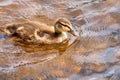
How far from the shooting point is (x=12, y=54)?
17.9 feet

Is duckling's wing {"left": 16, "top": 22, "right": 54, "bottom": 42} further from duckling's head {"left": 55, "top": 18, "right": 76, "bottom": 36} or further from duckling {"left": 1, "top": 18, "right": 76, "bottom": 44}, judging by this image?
duckling's head {"left": 55, "top": 18, "right": 76, "bottom": 36}

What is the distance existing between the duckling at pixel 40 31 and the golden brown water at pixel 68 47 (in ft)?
0.30

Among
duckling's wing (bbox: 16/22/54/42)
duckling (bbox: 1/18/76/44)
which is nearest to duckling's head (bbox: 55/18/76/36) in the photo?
duckling (bbox: 1/18/76/44)

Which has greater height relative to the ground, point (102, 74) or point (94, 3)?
point (94, 3)

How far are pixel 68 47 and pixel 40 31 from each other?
0.48 meters

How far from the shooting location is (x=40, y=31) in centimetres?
592

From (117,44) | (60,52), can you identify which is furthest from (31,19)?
(117,44)

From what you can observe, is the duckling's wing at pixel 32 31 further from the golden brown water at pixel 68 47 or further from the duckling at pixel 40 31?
the golden brown water at pixel 68 47

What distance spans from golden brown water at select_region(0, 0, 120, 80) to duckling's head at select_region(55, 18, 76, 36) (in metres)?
0.19

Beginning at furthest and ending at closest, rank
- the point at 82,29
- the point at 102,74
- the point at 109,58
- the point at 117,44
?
the point at 82,29 < the point at 117,44 < the point at 109,58 < the point at 102,74

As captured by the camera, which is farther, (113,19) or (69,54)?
(113,19)

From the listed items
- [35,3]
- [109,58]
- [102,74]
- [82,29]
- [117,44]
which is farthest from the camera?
[35,3]

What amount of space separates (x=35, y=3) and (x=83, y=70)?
88.5 inches

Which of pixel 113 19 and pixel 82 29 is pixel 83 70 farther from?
pixel 113 19
